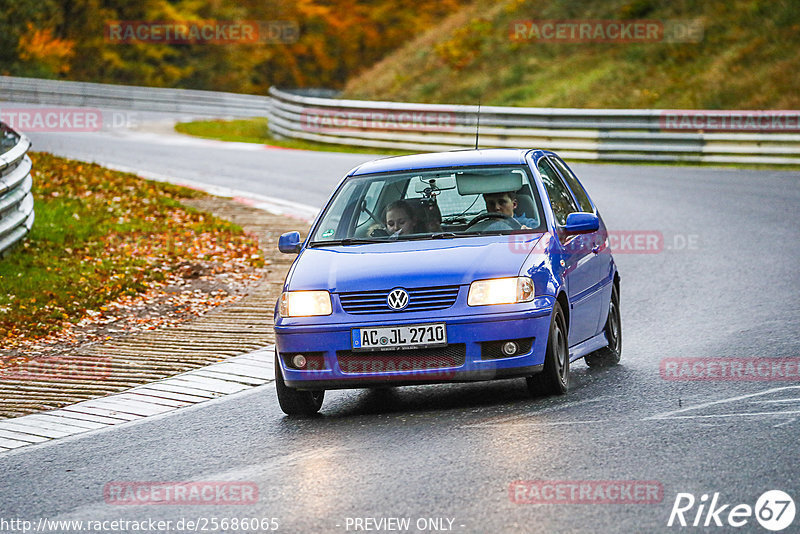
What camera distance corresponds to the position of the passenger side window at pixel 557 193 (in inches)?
360

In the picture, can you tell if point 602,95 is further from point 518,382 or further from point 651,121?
point 518,382

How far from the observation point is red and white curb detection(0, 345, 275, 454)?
8.34 meters

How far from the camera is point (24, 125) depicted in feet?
118

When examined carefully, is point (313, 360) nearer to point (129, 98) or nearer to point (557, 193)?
point (557, 193)

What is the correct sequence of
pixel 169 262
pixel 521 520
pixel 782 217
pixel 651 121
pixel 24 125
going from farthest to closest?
1. pixel 24 125
2. pixel 651 121
3. pixel 782 217
4. pixel 169 262
5. pixel 521 520

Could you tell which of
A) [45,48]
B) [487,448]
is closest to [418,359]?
[487,448]

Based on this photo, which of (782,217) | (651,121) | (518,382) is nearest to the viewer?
(518,382)

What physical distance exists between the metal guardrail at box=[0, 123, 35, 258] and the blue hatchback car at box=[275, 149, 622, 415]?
21.2 feet

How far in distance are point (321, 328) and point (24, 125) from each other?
3013cm

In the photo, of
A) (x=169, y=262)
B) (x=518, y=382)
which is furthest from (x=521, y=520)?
(x=169, y=262)

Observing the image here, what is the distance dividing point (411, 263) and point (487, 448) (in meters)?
1.52

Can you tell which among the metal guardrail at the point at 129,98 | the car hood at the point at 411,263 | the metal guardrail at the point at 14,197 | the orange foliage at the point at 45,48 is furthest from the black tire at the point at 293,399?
the orange foliage at the point at 45,48

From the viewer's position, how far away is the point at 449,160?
30.0 ft

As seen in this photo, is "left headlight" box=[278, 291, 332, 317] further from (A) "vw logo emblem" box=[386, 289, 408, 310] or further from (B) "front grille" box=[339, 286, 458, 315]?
(A) "vw logo emblem" box=[386, 289, 408, 310]
